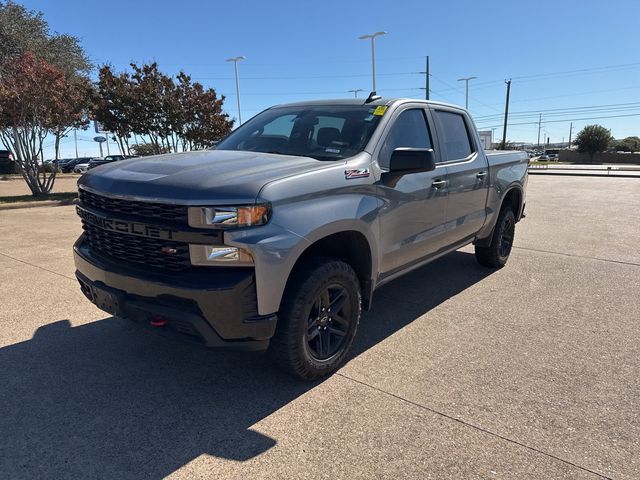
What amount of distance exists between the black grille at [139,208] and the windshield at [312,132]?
3.96ft

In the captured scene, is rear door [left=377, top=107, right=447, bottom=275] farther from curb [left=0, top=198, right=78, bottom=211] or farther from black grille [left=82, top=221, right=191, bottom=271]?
curb [left=0, top=198, right=78, bottom=211]

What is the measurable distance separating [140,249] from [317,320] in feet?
4.00

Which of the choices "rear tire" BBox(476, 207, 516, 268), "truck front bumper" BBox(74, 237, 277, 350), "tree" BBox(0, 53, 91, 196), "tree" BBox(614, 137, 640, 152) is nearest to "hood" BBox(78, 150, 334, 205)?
"truck front bumper" BBox(74, 237, 277, 350)

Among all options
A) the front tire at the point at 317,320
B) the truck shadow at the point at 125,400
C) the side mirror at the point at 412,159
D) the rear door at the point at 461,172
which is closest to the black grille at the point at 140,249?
the front tire at the point at 317,320

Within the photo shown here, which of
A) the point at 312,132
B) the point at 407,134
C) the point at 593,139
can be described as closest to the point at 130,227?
the point at 312,132

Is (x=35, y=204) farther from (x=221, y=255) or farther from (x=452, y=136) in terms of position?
(x=221, y=255)

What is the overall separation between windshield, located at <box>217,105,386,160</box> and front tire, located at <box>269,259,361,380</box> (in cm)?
93

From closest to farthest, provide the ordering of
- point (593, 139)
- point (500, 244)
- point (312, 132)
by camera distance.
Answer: point (312, 132) → point (500, 244) → point (593, 139)

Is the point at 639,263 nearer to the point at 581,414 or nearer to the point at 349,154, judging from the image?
the point at 581,414

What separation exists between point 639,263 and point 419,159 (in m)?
4.85

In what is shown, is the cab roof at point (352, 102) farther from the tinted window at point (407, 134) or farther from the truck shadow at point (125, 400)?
the truck shadow at point (125, 400)

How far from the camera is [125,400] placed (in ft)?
9.98

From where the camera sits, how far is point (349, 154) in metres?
3.54

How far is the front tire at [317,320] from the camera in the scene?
2943 millimetres
